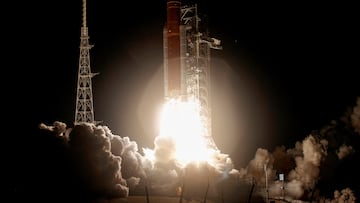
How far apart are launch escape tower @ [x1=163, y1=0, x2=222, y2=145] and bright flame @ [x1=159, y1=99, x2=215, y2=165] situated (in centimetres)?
73

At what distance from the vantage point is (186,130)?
6881 cm

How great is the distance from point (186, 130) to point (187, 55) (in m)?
6.13

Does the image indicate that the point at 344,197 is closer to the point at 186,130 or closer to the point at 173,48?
the point at 186,130

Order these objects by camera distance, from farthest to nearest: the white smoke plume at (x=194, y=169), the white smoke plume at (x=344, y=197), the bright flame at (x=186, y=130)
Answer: the white smoke plume at (x=344, y=197), the bright flame at (x=186, y=130), the white smoke plume at (x=194, y=169)

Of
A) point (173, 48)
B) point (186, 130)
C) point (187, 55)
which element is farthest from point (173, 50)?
point (186, 130)

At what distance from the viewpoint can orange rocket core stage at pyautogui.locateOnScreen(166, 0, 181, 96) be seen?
6719 centimetres

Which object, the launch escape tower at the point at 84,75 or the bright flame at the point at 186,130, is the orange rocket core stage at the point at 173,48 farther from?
the launch escape tower at the point at 84,75

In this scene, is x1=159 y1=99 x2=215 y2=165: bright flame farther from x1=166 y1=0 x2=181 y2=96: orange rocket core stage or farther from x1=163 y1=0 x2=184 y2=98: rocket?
x1=166 y1=0 x2=181 y2=96: orange rocket core stage

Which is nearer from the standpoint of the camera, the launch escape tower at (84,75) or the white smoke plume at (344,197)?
the launch escape tower at (84,75)

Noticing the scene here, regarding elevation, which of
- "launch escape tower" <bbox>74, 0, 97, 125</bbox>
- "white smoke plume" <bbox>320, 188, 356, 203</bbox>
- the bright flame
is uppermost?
"launch escape tower" <bbox>74, 0, 97, 125</bbox>

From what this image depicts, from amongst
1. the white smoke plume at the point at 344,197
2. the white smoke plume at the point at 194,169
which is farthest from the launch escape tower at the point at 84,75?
the white smoke plume at the point at 344,197

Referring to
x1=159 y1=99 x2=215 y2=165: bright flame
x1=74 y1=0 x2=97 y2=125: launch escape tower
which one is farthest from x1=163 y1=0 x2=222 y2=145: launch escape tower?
x1=74 y1=0 x2=97 y2=125: launch escape tower

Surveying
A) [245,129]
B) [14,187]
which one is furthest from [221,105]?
[14,187]

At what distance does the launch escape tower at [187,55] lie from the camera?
221 ft
